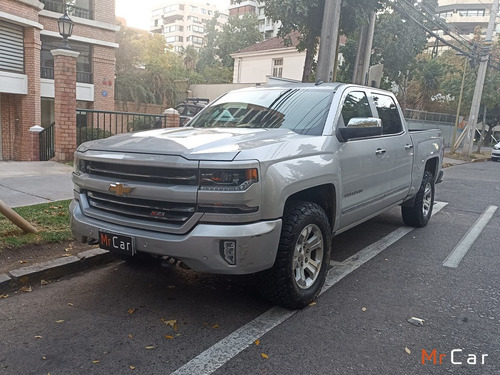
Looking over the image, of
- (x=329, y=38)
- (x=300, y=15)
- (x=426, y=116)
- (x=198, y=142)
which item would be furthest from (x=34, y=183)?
(x=426, y=116)

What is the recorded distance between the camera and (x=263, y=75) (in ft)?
122

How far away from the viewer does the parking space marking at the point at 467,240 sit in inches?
201

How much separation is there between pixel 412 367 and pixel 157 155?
7.50 ft

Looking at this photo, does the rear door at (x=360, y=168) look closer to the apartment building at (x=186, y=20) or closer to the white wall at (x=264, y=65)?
the white wall at (x=264, y=65)

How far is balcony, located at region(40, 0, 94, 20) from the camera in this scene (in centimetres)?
1802

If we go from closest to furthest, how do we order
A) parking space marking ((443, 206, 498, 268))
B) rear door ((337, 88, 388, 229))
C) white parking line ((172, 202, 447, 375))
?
white parking line ((172, 202, 447, 375)) → rear door ((337, 88, 388, 229)) → parking space marking ((443, 206, 498, 268))

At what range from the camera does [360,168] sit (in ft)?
14.5

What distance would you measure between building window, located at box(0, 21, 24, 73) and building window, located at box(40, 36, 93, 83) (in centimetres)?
198

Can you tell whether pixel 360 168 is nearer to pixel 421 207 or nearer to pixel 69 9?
pixel 421 207

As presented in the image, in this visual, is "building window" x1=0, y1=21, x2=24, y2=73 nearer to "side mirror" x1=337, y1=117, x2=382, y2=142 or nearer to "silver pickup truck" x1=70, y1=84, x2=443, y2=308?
"silver pickup truck" x1=70, y1=84, x2=443, y2=308

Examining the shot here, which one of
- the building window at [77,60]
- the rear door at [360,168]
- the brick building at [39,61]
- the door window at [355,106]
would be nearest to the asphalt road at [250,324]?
the rear door at [360,168]

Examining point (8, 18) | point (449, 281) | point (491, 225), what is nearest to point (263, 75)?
point (8, 18)

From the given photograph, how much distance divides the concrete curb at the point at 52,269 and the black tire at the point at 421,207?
4.28 m

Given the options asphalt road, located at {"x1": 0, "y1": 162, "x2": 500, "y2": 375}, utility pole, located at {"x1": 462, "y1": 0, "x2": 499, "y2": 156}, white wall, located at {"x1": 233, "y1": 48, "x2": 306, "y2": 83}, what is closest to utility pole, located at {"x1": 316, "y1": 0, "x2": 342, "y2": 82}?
asphalt road, located at {"x1": 0, "y1": 162, "x2": 500, "y2": 375}
